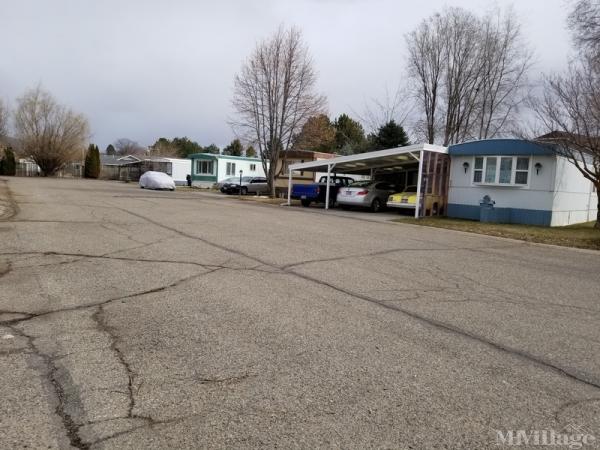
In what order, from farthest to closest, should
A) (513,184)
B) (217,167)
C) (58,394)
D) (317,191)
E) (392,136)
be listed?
(217,167) < (392,136) < (317,191) < (513,184) < (58,394)

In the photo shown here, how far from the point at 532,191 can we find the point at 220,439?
1822 cm

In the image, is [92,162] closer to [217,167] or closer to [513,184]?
[217,167]

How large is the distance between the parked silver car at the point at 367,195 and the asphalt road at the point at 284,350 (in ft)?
45.6

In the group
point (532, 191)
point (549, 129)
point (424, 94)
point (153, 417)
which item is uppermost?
point (424, 94)

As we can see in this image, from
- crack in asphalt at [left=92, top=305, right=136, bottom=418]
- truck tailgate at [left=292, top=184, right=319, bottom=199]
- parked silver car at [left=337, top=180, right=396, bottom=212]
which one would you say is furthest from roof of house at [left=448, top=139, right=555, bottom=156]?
crack in asphalt at [left=92, top=305, right=136, bottom=418]

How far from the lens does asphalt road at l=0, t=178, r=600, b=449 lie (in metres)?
2.85

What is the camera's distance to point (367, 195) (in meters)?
22.2

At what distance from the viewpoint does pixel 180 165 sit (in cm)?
5131

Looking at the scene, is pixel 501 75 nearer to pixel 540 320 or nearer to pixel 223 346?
pixel 540 320

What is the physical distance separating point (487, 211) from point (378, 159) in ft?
19.5

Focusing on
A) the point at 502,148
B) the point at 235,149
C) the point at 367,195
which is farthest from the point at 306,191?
the point at 235,149

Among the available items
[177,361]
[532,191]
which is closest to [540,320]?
[177,361]

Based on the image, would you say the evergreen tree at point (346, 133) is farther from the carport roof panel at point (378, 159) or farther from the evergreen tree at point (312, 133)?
the carport roof panel at point (378, 159)

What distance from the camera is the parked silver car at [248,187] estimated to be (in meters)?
36.3
